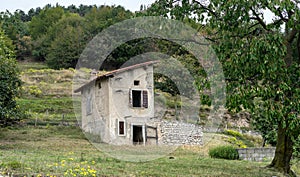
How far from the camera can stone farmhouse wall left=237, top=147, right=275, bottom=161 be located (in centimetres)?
2558

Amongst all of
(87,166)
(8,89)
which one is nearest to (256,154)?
(87,166)

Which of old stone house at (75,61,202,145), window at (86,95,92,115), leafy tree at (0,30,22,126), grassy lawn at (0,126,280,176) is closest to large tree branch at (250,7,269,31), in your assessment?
grassy lawn at (0,126,280,176)

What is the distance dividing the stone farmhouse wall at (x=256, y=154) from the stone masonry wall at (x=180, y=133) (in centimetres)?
858

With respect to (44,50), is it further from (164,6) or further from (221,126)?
(164,6)

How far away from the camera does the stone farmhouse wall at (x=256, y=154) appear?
25.6 meters

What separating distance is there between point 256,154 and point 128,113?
9769mm

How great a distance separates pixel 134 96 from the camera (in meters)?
32.8

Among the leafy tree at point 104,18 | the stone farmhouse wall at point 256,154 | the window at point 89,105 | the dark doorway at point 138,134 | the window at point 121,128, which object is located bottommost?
the stone farmhouse wall at point 256,154

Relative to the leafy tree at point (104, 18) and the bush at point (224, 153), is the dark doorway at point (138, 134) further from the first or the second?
the leafy tree at point (104, 18)

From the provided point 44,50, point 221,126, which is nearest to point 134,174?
point 221,126

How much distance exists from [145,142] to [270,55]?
20.3m

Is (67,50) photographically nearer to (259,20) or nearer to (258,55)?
(259,20)

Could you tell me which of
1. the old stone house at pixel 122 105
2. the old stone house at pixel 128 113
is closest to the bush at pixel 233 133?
the old stone house at pixel 128 113

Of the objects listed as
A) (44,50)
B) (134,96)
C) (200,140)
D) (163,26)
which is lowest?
(200,140)
